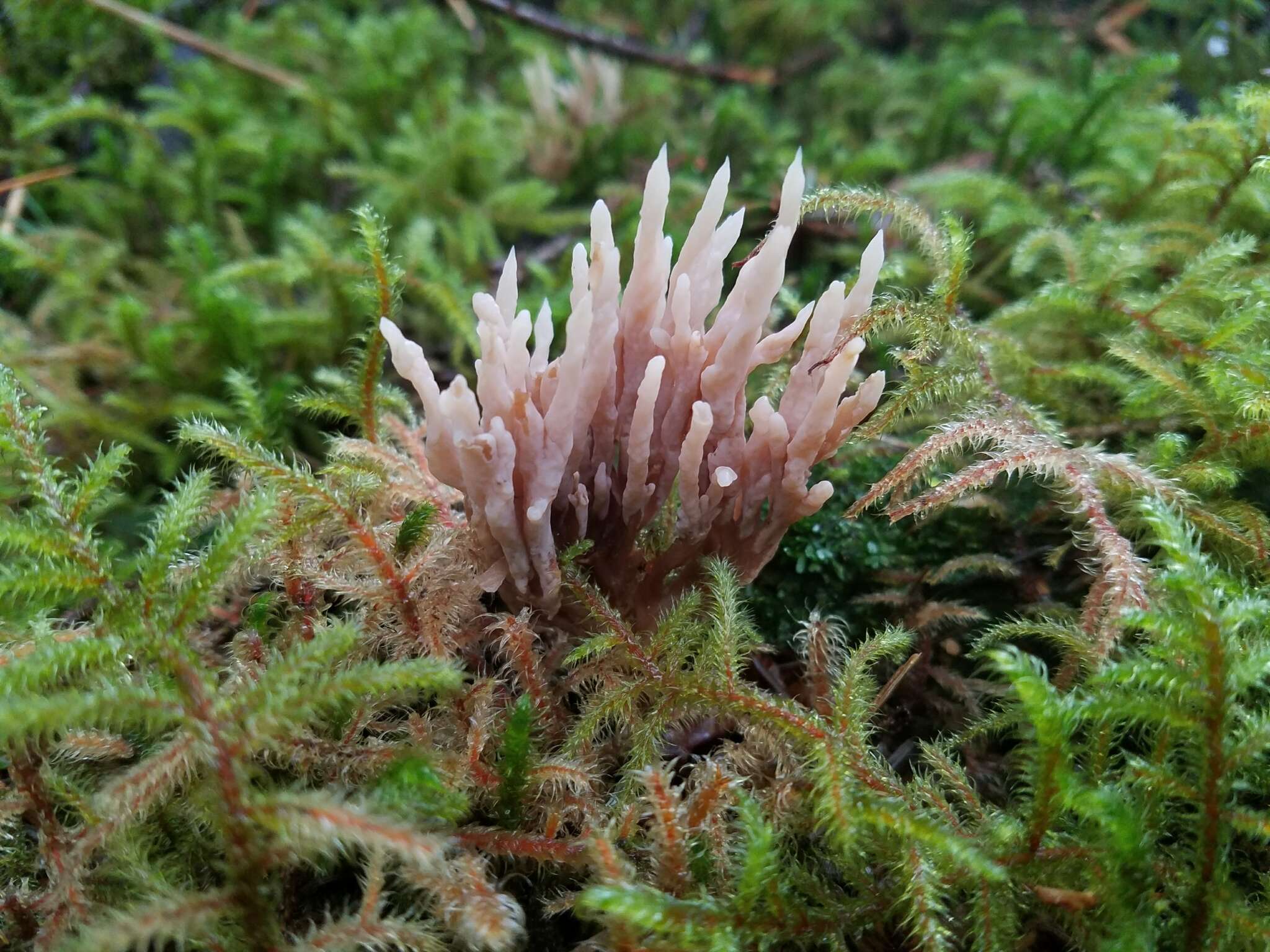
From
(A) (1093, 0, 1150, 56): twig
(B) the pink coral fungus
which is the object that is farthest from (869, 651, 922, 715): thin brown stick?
(A) (1093, 0, 1150, 56): twig

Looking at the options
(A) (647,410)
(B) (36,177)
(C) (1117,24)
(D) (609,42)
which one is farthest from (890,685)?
(C) (1117,24)

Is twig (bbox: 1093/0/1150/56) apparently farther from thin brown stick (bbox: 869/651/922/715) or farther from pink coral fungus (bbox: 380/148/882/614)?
thin brown stick (bbox: 869/651/922/715)

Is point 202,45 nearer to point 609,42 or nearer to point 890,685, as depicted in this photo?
point 609,42

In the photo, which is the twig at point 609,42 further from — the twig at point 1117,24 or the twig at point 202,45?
the twig at point 1117,24

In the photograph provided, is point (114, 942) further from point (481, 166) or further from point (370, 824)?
point (481, 166)

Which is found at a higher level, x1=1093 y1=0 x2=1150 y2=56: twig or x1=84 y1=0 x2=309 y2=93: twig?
x1=1093 y1=0 x2=1150 y2=56: twig
